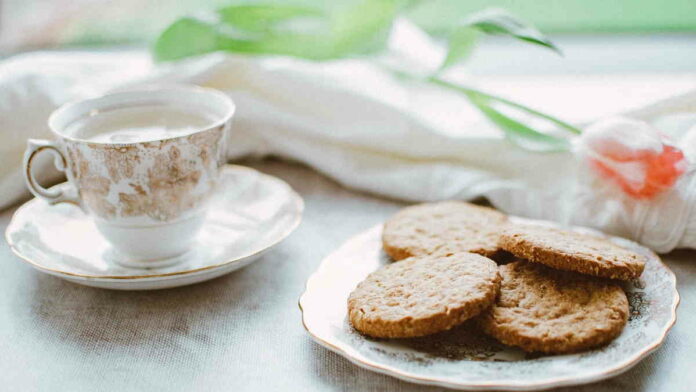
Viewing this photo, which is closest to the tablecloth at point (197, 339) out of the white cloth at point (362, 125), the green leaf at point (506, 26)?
the white cloth at point (362, 125)

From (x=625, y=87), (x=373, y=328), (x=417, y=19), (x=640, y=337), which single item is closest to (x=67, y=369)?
(x=373, y=328)

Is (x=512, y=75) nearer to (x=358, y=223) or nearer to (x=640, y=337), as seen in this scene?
A: (x=358, y=223)

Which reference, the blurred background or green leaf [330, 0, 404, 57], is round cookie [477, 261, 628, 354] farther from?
the blurred background

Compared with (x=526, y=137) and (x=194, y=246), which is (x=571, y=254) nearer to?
(x=526, y=137)

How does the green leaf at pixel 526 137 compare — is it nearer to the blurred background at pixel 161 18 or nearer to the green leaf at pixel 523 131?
the green leaf at pixel 523 131

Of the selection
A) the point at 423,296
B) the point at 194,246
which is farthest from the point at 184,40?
the point at 423,296

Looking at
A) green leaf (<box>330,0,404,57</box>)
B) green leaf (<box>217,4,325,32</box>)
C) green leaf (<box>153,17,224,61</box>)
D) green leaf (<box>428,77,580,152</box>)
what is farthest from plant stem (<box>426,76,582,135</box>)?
green leaf (<box>153,17,224,61</box>)
